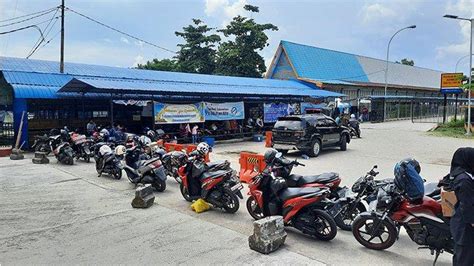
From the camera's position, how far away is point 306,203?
5.05 metres

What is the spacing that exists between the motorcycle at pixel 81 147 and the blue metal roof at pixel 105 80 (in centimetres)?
207

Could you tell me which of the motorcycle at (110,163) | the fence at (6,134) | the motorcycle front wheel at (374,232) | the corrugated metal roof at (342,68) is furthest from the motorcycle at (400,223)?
the corrugated metal roof at (342,68)

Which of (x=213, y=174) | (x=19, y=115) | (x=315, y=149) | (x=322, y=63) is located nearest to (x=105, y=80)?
(x=19, y=115)

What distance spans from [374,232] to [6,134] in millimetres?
15029

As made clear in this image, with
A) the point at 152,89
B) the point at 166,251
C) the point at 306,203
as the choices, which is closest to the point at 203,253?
the point at 166,251

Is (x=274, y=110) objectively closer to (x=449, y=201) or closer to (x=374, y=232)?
(x=374, y=232)

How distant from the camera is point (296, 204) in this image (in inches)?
201

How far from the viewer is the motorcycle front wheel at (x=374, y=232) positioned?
464 cm

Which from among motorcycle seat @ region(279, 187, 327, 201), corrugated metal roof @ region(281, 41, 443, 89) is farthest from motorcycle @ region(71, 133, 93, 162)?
corrugated metal roof @ region(281, 41, 443, 89)

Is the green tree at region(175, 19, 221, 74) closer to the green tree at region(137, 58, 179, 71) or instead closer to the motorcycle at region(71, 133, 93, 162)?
the green tree at region(137, 58, 179, 71)

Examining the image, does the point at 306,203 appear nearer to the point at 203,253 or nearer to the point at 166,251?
the point at 203,253

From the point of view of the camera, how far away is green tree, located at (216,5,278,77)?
36.8m

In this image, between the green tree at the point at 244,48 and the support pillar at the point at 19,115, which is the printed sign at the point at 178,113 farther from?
the green tree at the point at 244,48

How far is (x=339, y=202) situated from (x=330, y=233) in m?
0.60
